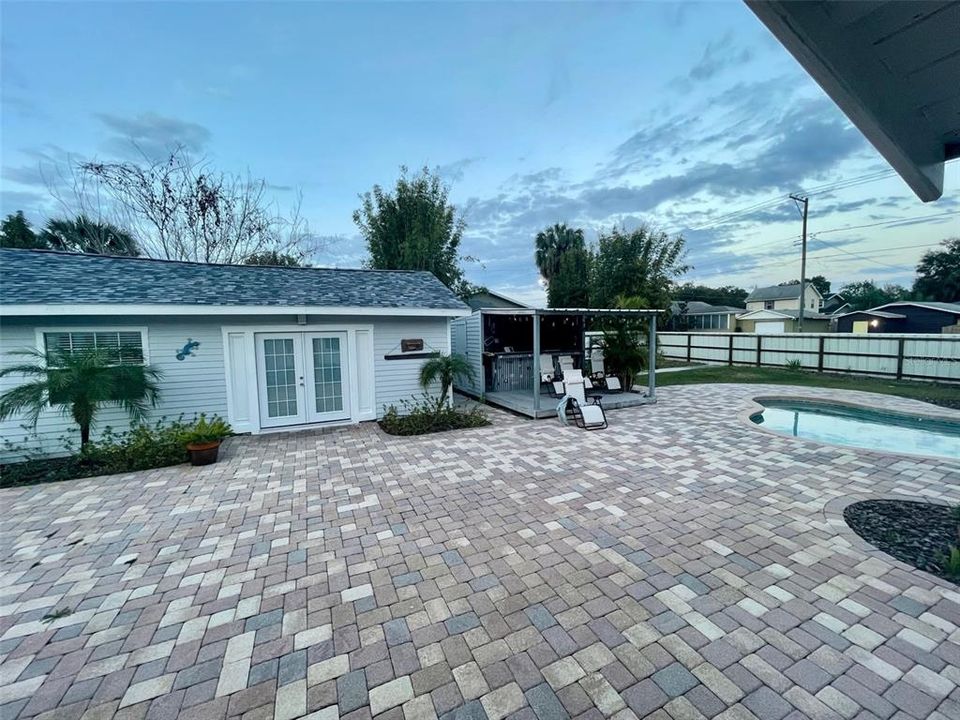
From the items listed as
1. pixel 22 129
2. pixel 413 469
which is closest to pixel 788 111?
pixel 413 469

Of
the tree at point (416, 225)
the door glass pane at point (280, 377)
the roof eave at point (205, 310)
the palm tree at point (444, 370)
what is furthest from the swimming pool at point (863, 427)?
the tree at point (416, 225)

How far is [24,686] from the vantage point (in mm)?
2037

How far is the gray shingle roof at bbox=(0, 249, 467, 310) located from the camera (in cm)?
596

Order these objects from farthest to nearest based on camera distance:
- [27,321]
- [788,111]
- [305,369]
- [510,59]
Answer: [510,59]
[305,369]
[27,321]
[788,111]

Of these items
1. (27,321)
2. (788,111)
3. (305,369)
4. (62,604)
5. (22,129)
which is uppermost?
(22,129)

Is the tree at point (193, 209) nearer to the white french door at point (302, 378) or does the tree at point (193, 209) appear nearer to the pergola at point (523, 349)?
the pergola at point (523, 349)

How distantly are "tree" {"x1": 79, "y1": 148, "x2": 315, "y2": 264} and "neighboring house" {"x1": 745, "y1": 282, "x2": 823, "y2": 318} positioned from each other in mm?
44150

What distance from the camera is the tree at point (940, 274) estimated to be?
35.3 meters

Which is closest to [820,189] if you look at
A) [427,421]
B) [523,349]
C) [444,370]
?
[523,349]

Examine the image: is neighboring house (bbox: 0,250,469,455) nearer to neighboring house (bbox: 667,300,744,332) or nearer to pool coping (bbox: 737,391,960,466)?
pool coping (bbox: 737,391,960,466)

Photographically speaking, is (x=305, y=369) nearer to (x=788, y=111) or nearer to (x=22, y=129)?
(x=788, y=111)

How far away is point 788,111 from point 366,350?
25.4 feet

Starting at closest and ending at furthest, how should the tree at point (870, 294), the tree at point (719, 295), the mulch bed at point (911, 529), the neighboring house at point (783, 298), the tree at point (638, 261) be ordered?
Result: the mulch bed at point (911, 529) → the tree at point (638, 261) → the neighboring house at point (783, 298) → the tree at point (870, 294) → the tree at point (719, 295)

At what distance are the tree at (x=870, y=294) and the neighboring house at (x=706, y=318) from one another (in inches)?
701
